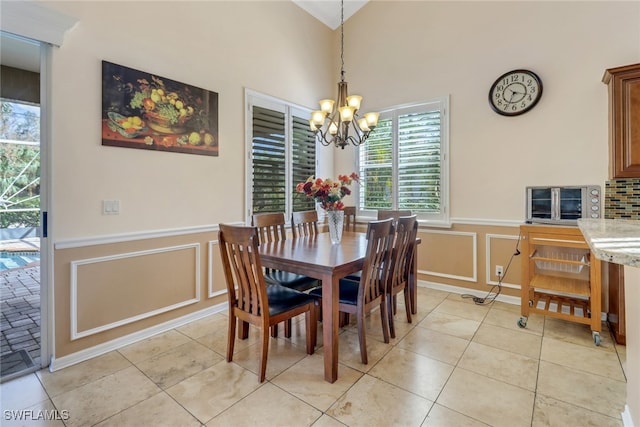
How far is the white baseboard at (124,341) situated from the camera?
2.18m

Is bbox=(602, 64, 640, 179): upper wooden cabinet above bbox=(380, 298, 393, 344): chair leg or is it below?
above

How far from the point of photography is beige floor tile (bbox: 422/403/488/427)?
1.63m

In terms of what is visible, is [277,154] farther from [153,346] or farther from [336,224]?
[153,346]

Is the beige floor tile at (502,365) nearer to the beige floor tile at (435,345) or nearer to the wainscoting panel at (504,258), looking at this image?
the beige floor tile at (435,345)

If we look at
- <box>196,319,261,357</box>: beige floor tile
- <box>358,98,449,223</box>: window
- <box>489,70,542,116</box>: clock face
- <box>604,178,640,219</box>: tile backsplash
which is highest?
<box>489,70,542,116</box>: clock face

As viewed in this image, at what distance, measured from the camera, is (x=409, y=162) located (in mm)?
4062

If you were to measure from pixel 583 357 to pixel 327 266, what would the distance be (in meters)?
2.05

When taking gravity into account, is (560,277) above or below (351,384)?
above

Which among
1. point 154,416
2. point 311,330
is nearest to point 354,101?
point 311,330

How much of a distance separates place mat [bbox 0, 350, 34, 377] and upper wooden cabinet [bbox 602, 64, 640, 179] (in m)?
4.73

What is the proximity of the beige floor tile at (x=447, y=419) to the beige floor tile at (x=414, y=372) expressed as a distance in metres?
0.11

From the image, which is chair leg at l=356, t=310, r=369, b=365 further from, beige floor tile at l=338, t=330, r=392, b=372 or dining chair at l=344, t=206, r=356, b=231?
dining chair at l=344, t=206, r=356, b=231

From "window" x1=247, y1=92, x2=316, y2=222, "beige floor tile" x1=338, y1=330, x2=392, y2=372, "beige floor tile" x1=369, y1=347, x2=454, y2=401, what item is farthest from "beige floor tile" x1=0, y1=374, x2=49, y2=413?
"window" x1=247, y1=92, x2=316, y2=222

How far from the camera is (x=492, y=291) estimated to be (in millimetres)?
3518
